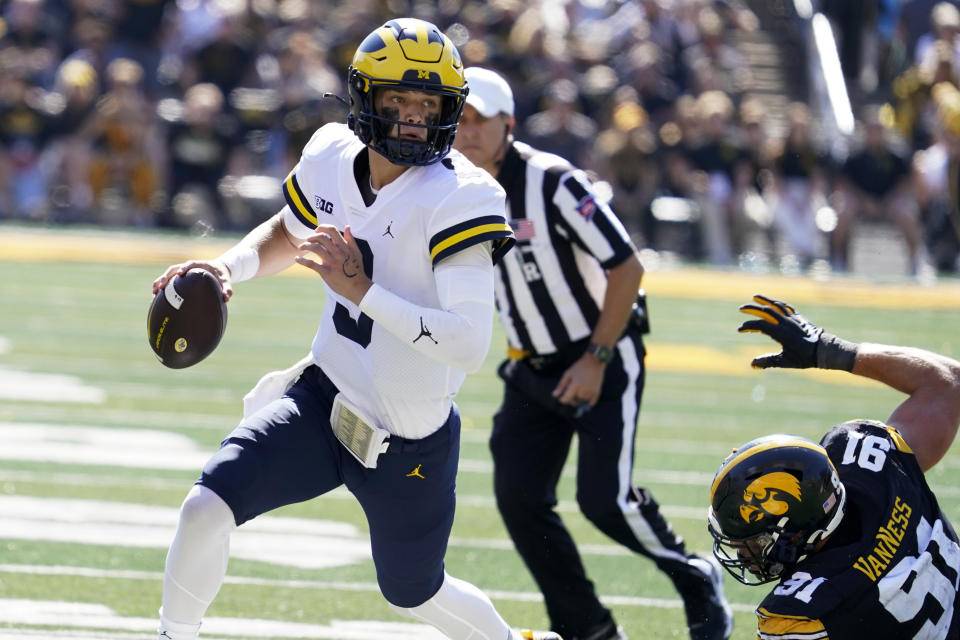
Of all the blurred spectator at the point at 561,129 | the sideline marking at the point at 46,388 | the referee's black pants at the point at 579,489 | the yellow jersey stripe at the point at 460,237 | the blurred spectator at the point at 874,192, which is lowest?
the blurred spectator at the point at 874,192

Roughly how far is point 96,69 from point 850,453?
45.9 ft

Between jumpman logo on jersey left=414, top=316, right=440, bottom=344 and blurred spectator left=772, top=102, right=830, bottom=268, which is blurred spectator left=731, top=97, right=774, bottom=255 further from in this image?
jumpman logo on jersey left=414, top=316, right=440, bottom=344

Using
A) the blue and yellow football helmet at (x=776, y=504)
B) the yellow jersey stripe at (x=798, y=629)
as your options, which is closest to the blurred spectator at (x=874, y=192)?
the blue and yellow football helmet at (x=776, y=504)

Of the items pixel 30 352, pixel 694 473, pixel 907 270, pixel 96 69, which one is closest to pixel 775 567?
pixel 694 473

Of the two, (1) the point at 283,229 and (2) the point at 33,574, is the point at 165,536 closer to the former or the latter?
(2) the point at 33,574

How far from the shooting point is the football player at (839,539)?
3084mm

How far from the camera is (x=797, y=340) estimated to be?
12.5 feet

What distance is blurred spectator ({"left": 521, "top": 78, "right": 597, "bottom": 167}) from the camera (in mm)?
15375

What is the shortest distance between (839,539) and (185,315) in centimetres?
178

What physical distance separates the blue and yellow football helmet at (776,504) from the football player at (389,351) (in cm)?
73

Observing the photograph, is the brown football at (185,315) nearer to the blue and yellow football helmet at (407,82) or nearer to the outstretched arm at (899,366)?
the blue and yellow football helmet at (407,82)

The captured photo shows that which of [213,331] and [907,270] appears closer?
[213,331]

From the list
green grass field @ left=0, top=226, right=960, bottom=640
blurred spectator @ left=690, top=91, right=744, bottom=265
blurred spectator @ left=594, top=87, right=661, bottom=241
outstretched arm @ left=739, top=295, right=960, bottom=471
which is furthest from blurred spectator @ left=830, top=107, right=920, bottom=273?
outstretched arm @ left=739, top=295, right=960, bottom=471

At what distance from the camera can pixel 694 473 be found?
7.18 metres
